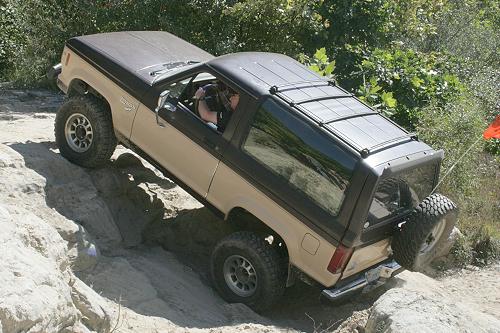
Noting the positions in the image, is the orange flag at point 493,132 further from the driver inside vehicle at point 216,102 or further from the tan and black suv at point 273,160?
the driver inside vehicle at point 216,102

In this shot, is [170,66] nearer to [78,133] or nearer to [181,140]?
[181,140]

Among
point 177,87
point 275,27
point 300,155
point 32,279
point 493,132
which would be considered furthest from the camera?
point 275,27

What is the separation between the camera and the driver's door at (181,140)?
645 centimetres

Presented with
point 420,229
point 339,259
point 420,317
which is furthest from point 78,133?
point 420,317

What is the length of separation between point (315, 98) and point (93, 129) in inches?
Answer: 92.0

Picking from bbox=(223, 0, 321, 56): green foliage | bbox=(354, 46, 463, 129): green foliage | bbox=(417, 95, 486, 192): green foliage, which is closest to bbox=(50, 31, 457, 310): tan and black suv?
bbox=(417, 95, 486, 192): green foliage

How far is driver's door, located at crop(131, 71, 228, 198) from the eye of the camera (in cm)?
645

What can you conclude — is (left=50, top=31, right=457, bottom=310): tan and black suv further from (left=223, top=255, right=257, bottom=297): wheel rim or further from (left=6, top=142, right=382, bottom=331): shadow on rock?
(left=6, top=142, right=382, bottom=331): shadow on rock

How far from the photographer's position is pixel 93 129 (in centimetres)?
710

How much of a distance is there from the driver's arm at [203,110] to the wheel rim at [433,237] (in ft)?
7.40

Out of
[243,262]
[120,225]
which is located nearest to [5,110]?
[120,225]

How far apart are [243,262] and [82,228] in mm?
1502

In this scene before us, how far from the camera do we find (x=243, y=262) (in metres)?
6.39

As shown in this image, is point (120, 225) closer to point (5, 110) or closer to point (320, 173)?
point (320, 173)
